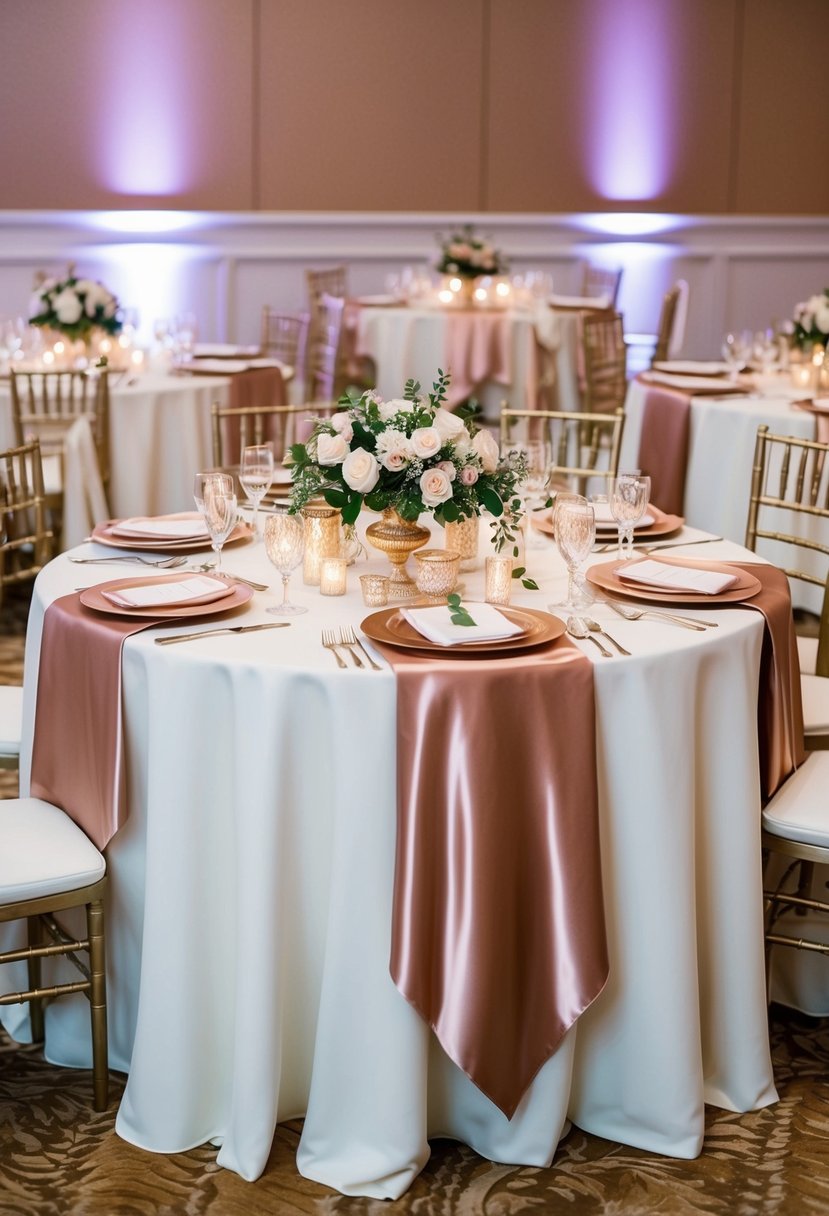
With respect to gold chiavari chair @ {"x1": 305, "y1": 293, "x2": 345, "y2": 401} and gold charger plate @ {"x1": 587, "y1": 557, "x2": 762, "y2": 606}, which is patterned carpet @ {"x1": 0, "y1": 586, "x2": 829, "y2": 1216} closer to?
gold charger plate @ {"x1": 587, "y1": 557, "x2": 762, "y2": 606}

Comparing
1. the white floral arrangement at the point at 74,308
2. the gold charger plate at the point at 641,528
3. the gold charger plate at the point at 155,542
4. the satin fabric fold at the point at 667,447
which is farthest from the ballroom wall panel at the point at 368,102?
the gold charger plate at the point at 155,542

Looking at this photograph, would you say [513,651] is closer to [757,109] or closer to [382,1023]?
[382,1023]

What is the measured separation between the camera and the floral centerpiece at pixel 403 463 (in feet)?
7.95

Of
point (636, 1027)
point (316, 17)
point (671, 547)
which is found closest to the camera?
point (636, 1027)

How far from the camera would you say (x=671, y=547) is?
3062 mm

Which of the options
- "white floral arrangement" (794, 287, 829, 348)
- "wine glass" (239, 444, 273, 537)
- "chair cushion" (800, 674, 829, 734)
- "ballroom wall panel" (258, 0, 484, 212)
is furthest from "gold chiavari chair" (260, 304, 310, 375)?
"chair cushion" (800, 674, 829, 734)

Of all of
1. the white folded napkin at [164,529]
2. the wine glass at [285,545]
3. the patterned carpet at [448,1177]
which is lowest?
the patterned carpet at [448,1177]

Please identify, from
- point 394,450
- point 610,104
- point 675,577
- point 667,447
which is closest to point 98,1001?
point 394,450

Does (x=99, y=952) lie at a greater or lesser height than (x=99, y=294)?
lesser

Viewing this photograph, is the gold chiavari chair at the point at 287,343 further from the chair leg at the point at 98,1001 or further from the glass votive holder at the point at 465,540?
the chair leg at the point at 98,1001

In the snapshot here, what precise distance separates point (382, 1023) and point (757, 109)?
9.55 m

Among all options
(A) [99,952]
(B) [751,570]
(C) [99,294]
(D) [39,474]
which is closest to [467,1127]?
(A) [99,952]

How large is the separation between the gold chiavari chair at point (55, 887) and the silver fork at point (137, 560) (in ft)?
1.84

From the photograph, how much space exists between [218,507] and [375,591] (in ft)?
1.11
